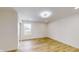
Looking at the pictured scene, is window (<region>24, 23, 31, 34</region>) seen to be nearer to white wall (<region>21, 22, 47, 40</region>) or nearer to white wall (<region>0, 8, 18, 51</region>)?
white wall (<region>21, 22, 47, 40</region>)

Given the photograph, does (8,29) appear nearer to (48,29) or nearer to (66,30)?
(48,29)

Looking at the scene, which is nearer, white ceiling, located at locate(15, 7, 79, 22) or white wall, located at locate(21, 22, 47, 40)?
white ceiling, located at locate(15, 7, 79, 22)

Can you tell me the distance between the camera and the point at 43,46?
0.94 meters

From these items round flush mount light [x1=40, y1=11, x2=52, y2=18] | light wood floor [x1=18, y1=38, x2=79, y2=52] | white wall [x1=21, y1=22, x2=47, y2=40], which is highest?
round flush mount light [x1=40, y1=11, x2=52, y2=18]

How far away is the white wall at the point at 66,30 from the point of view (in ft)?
2.93

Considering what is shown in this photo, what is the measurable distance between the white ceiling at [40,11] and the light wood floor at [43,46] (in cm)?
28

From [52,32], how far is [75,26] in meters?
0.29

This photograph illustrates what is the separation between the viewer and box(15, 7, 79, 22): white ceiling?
0.85 metres

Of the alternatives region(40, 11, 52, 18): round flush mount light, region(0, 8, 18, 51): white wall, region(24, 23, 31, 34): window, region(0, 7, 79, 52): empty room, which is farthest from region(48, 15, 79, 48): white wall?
region(0, 8, 18, 51): white wall

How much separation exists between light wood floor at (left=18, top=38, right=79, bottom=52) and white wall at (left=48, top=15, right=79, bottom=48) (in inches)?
Answer: 2.5

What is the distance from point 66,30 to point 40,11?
406 millimetres

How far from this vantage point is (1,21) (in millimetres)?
853

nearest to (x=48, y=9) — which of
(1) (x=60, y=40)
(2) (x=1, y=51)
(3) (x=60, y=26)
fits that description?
(3) (x=60, y=26)
